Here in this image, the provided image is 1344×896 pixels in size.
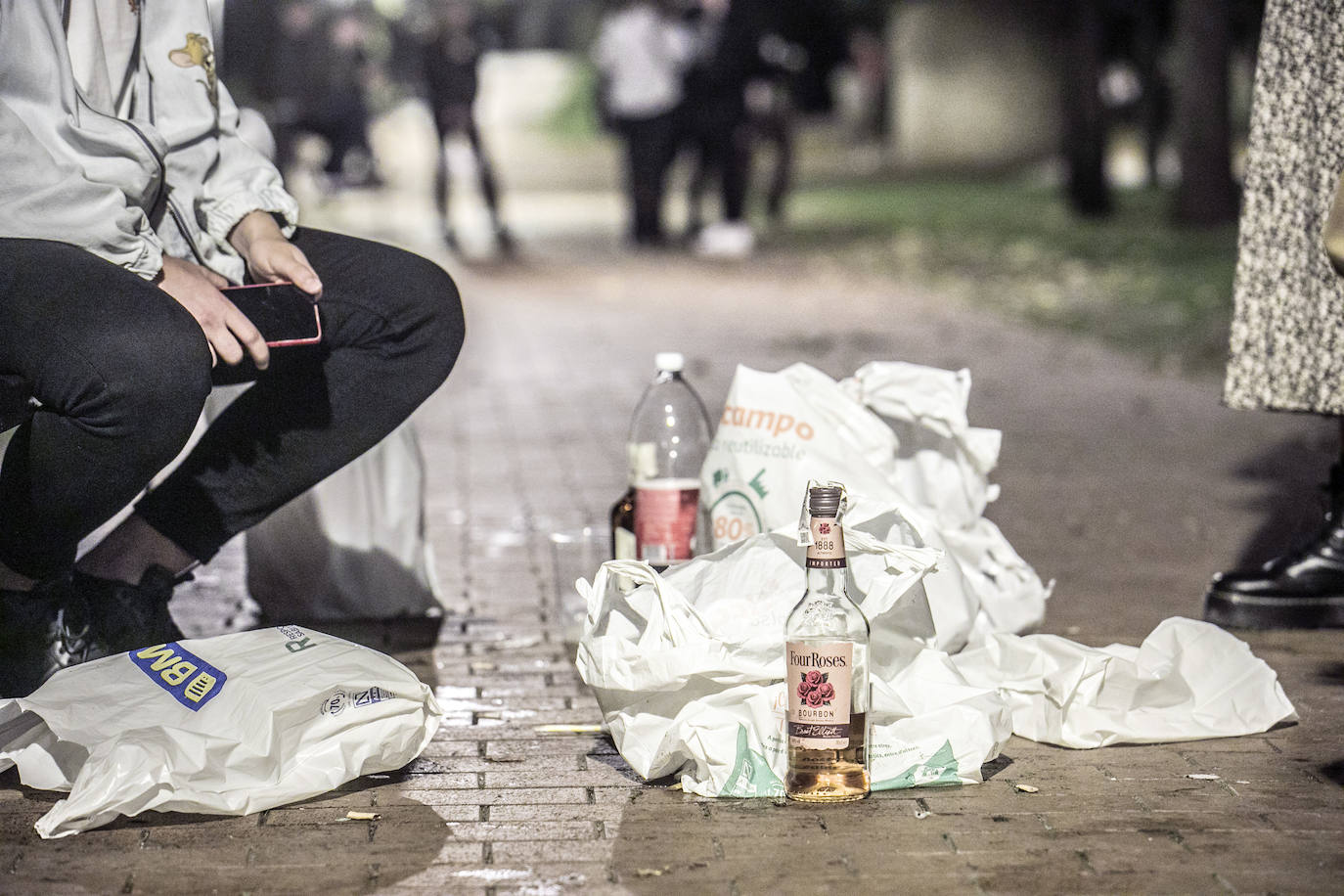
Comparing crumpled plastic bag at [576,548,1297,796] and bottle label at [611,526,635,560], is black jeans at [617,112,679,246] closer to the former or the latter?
bottle label at [611,526,635,560]

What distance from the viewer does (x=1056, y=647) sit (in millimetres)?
3354

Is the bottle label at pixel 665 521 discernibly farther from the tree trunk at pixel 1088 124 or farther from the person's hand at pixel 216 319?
the tree trunk at pixel 1088 124

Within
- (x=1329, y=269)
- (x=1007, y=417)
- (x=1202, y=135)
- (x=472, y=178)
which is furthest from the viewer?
(x=472, y=178)

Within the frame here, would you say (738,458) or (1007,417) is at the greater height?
(738,458)

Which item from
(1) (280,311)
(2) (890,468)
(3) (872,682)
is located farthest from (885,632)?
(1) (280,311)

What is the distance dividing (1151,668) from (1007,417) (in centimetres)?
435

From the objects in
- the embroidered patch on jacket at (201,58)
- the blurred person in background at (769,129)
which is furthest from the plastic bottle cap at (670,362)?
the blurred person in background at (769,129)

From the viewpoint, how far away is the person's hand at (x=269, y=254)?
3352 millimetres

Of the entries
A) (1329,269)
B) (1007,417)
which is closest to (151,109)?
(1329,269)

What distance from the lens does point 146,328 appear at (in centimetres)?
300

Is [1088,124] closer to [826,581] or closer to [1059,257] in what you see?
[1059,257]

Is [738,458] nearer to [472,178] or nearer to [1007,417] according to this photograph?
[1007,417]

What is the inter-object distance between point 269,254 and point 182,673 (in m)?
0.87

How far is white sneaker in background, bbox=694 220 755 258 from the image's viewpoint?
16016 mm
